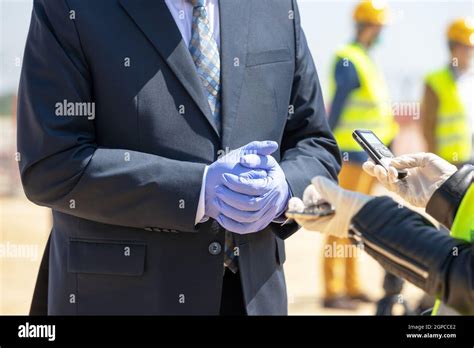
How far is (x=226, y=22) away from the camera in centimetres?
282

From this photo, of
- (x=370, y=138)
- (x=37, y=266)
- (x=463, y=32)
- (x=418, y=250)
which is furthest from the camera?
(x=37, y=266)

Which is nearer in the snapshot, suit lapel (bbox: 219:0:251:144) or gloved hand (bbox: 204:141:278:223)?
gloved hand (bbox: 204:141:278:223)

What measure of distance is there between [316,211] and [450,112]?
14.1 ft

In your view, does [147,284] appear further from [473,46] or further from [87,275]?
[473,46]

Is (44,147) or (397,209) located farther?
(44,147)

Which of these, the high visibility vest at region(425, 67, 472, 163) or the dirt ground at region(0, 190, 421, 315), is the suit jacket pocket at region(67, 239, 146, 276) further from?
the high visibility vest at region(425, 67, 472, 163)

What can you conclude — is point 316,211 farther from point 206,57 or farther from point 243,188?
point 206,57

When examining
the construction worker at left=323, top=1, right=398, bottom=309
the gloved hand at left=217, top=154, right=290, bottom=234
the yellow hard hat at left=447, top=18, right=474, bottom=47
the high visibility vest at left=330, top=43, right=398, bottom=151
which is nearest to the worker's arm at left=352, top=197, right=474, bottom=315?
the gloved hand at left=217, top=154, right=290, bottom=234

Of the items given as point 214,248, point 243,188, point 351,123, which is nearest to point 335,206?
point 243,188

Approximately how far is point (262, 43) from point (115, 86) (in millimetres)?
499

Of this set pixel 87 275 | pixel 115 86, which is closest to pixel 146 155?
pixel 115 86

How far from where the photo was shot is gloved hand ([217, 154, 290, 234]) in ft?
8.55

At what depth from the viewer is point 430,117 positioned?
6.30 meters

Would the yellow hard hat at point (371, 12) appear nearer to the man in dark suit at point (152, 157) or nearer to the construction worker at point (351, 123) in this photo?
the construction worker at point (351, 123)
